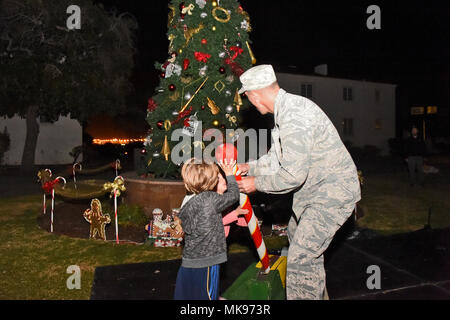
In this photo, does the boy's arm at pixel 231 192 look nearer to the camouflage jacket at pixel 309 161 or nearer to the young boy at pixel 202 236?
the young boy at pixel 202 236

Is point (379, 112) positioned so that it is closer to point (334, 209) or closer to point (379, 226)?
point (379, 226)

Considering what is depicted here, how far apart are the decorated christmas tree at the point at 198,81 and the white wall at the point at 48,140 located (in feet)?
65.9

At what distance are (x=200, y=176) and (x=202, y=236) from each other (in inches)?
21.3

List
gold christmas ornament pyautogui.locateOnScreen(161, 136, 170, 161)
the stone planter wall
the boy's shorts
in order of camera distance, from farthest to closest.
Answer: gold christmas ornament pyautogui.locateOnScreen(161, 136, 170, 161) → the stone planter wall → the boy's shorts

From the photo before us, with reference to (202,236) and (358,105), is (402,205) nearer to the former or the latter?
(202,236)

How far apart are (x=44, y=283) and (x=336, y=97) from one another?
3473 centimetres

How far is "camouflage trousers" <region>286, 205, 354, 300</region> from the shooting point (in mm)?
2934

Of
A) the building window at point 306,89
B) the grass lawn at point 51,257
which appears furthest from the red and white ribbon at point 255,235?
the building window at point 306,89

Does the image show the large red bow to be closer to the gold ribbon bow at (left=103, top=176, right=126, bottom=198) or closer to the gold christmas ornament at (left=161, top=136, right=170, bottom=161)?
the gold christmas ornament at (left=161, top=136, right=170, bottom=161)

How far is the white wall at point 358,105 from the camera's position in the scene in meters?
34.6

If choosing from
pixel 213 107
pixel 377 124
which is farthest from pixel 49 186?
pixel 377 124

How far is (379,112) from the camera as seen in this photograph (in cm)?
3841

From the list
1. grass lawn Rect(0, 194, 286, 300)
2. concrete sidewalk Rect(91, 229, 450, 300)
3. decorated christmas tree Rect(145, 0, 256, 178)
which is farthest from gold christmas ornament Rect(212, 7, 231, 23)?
concrete sidewalk Rect(91, 229, 450, 300)

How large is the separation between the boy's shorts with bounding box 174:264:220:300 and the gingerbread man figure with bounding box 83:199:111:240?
3834mm
